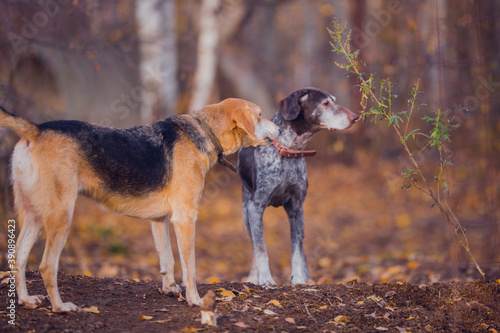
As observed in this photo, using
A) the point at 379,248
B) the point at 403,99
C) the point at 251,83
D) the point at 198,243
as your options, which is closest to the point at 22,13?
the point at 198,243

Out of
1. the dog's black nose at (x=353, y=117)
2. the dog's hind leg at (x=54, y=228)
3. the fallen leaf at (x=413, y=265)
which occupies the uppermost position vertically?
the dog's black nose at (x=353, y=117)

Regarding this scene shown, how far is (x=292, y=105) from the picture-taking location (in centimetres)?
598

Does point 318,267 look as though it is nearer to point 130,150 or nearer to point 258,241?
point 258,241

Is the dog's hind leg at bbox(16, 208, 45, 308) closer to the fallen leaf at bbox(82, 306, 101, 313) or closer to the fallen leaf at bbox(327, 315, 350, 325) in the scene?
the fallen leaf at bbox(82, 306, 101, 313)

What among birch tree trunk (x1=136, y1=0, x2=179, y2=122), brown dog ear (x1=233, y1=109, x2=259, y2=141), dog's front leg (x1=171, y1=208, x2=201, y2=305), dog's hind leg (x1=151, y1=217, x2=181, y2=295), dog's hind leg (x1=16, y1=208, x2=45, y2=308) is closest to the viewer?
dog's hind leg (x1=16, y1=208, x2=45, y2=308)

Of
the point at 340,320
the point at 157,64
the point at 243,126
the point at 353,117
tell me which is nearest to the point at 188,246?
the point at 243,126

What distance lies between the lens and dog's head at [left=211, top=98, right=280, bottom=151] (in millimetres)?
5262

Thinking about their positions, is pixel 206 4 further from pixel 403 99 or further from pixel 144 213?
pixel 144 213

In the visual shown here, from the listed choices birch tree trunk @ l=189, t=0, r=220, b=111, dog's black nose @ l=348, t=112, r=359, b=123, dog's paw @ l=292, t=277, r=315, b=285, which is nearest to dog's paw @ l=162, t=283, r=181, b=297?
dog's paw @ l=292, t=277, r=315, b=285

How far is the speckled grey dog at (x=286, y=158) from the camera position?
5.96 meters

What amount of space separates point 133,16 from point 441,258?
9099 millimetres

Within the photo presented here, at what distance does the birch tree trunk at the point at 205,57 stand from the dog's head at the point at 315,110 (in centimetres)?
Result: 859

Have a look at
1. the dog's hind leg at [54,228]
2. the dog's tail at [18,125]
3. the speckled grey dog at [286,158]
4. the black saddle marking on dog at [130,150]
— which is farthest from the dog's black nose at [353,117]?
the dog's tail at [18,125]

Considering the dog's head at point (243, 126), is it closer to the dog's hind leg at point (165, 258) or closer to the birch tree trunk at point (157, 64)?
the dog's hind leg at point (165, 258)
